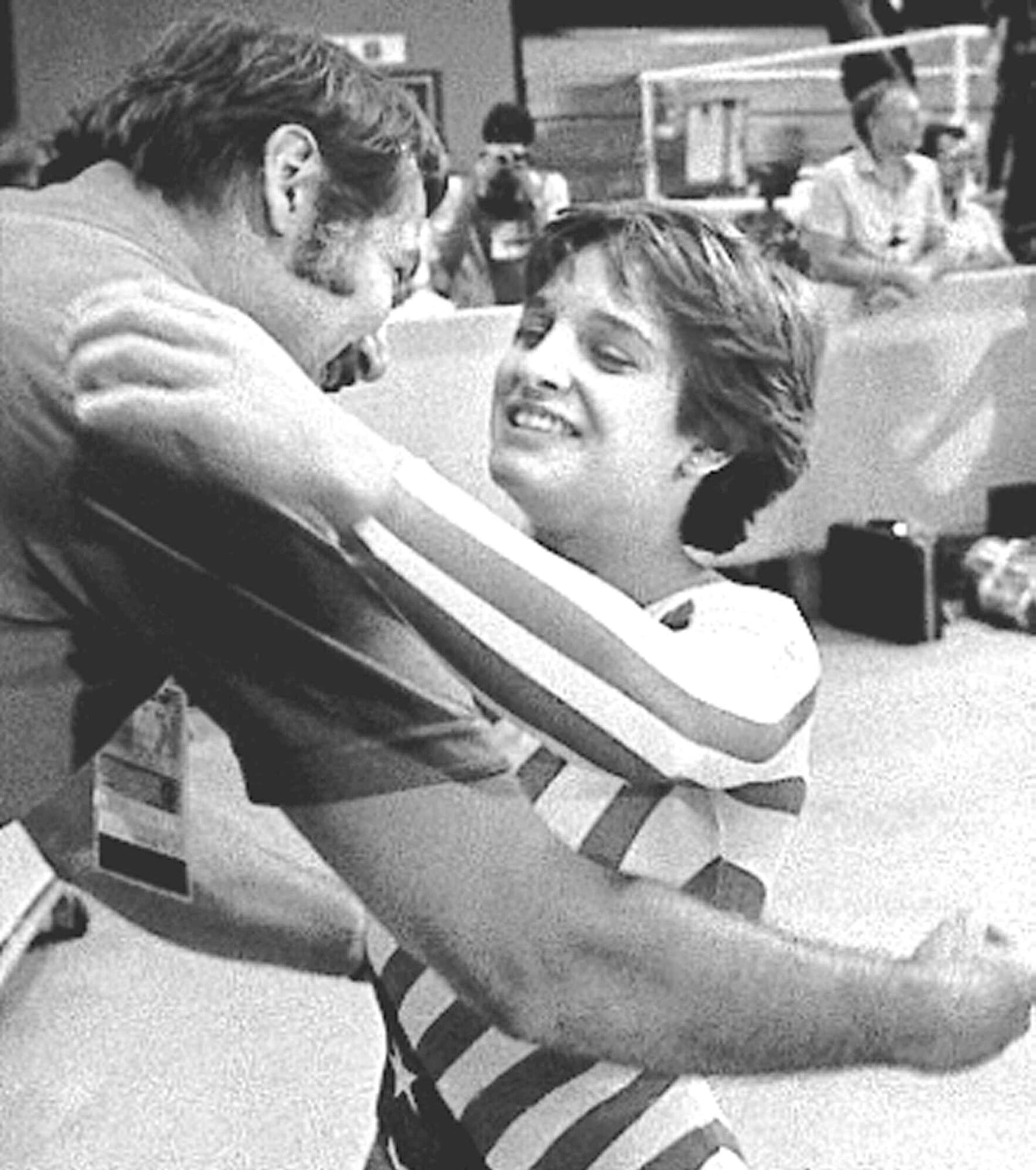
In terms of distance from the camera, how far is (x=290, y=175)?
115 cm

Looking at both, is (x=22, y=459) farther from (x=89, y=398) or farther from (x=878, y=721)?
(x=878, y=721)

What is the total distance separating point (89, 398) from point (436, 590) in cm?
17

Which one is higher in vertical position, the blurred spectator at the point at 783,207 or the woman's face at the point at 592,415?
the woman's face at the point at 592,415

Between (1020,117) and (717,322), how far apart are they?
20.3 ft

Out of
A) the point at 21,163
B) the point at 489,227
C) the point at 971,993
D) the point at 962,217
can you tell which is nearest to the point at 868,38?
the point at 962,217

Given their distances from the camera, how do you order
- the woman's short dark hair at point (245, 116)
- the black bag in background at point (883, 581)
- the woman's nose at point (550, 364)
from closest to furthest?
1. the woman's short dark hair at point (245, 116)
2. the woman's nose at point (550, 364)
3. the black bag in background at point (883, 581)

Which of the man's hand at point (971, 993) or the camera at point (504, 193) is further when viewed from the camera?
the camera at point (504, 193)

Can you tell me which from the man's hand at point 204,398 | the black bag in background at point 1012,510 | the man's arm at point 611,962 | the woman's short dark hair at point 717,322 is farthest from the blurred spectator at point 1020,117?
the man's hand at point 204,398

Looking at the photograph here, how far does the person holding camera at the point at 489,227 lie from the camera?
6273 mm

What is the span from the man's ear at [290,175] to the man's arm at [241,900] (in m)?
0.33

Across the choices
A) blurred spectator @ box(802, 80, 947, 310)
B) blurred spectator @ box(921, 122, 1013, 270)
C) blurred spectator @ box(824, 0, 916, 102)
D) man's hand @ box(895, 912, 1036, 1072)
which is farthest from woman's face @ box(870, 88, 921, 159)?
man's hand @ box(895, 912, 1036, 1072)

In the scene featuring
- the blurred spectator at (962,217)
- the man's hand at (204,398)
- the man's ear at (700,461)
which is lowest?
the blurred spectator at (962,217)

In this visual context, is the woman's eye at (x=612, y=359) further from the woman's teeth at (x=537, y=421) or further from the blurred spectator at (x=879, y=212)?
the blurred spectator at (x=879, y=212)

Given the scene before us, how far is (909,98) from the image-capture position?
6.25m
